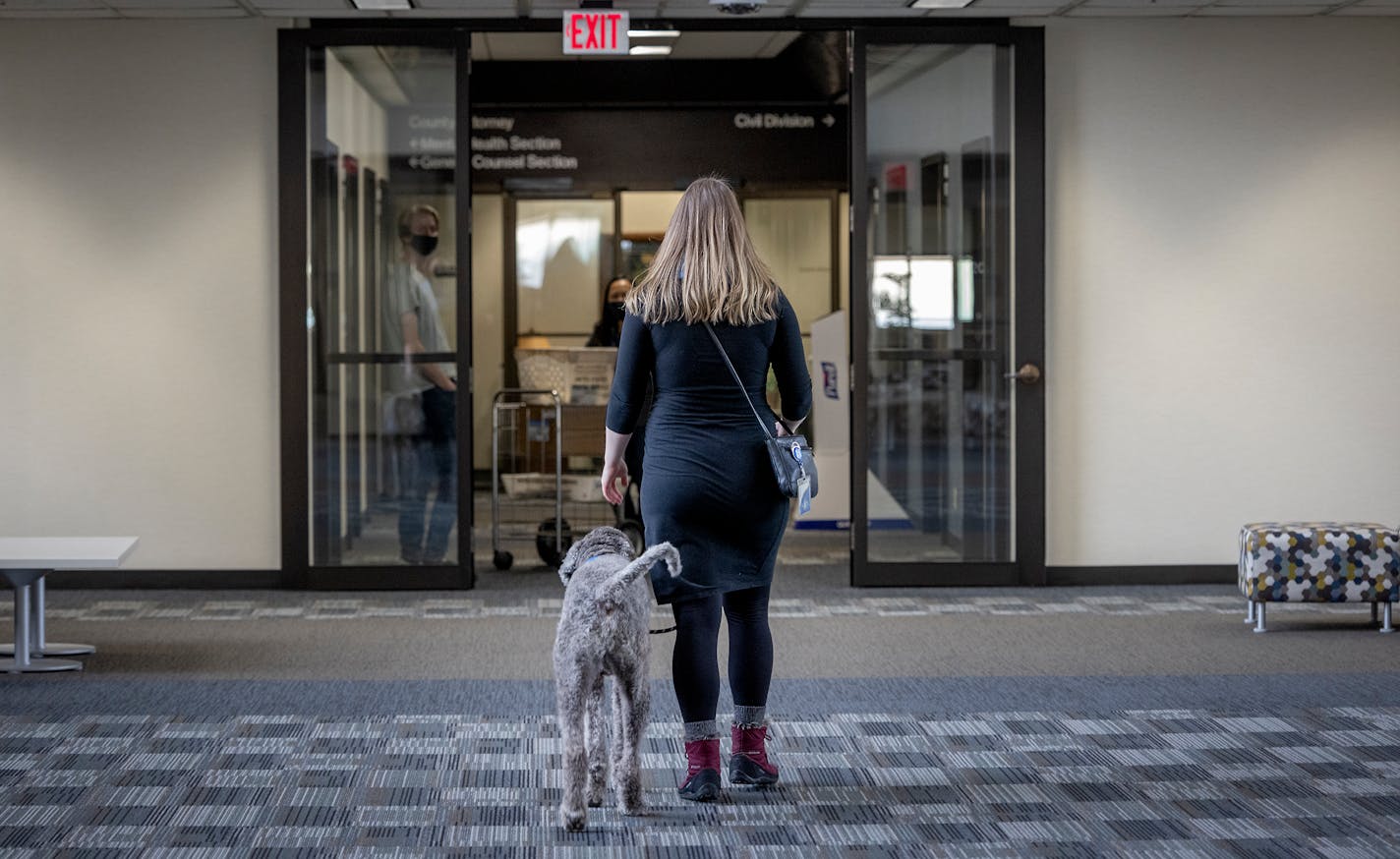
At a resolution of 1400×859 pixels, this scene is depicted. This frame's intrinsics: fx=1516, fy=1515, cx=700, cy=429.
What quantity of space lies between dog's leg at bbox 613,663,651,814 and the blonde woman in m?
0.23

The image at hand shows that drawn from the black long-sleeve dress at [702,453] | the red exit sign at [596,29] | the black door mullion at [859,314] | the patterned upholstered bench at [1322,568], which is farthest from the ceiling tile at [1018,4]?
the black long-sleeve dress at [702,453]

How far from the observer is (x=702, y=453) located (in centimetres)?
411

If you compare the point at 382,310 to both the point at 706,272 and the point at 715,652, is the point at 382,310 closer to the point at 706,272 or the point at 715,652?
the point at 706,272

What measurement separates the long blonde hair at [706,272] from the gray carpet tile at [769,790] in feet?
4.42

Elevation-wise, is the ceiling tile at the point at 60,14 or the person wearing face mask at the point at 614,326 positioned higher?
the ceiling tile at the point at 60,14

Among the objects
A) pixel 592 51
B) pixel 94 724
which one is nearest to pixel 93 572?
pixel 94 724

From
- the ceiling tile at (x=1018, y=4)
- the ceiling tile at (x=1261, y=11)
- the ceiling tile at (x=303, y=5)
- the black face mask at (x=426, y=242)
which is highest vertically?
the ceiling tile at (x=1261, y=11)

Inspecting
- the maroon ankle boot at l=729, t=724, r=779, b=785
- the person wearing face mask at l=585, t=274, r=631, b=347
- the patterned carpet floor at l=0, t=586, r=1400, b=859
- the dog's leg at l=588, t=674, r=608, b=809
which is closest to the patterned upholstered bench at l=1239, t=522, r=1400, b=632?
the patterned carpet floor at l=0, t=586, r=1400, b=859

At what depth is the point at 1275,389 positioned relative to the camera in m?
8.55

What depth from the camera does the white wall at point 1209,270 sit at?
333 inches

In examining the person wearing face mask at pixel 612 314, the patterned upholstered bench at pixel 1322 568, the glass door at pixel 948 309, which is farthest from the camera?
the person wearing face mask at pixel 612 314

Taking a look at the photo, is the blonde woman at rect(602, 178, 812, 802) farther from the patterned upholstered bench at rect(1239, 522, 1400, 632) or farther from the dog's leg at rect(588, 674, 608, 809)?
the patterned upholstered bench at rect(1239, 522, 1400, 632)

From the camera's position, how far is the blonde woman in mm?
4102

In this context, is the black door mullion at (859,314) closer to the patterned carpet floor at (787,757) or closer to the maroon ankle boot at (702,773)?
the patterned carpet floor at (787,757)
